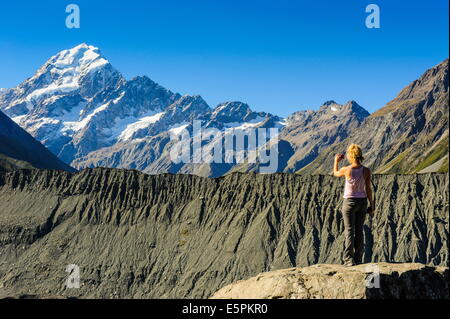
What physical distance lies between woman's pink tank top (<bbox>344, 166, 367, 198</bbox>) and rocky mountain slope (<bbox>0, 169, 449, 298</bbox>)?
89.9 m

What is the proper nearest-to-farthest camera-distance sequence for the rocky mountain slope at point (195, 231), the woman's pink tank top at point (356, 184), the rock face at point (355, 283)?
the rock face at point (355, 283)
the woman's pink tank top at point (356, 184)
the rocky mountain slope at point (195, 231)

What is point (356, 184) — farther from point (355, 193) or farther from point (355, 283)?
point (355, 283)

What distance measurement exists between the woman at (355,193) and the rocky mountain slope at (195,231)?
89.0m

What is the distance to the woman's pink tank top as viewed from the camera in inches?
664

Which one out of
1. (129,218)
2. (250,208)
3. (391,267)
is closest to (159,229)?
(129,218)

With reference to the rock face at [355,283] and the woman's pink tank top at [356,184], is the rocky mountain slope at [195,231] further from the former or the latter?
the woman's pink tank top at [356,184]

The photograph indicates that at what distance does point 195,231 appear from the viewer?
12025 centimetres

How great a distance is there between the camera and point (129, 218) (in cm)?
12850

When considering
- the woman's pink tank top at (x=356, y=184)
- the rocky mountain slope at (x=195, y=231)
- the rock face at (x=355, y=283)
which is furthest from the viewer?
the rocky mountain slope at (x=195, y=231)

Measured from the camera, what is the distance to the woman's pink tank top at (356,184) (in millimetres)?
16859

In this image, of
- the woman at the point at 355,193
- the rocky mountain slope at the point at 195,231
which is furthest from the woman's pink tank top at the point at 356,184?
the rocky mountain slope at the point at 195,231

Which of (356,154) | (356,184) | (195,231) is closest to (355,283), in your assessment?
(356,184)
